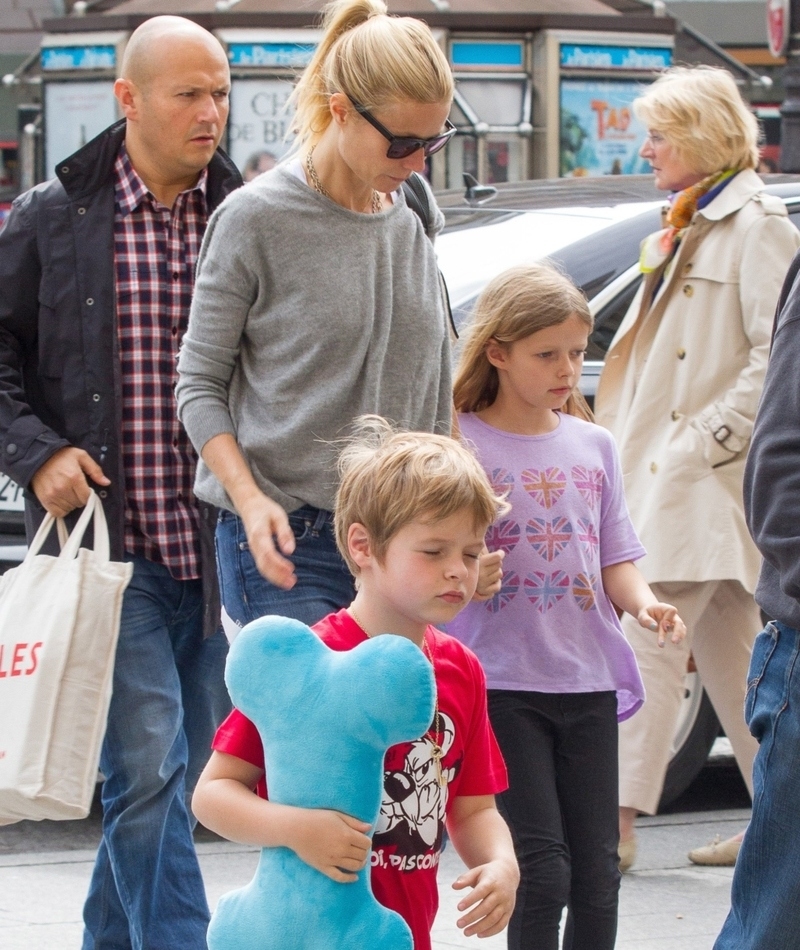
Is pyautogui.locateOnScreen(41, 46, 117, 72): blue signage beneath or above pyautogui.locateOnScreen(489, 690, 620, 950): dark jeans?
above

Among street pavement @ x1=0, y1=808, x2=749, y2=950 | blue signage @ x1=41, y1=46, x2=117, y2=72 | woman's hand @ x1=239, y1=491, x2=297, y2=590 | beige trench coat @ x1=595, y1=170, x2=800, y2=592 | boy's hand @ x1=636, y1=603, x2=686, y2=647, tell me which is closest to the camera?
woman's hand @ x1=239, y1=491, x2=297, y2=590

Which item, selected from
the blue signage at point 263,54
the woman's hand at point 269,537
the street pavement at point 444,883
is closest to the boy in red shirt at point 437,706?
the woman's hand at point 269,537

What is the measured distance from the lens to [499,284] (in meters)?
3.52

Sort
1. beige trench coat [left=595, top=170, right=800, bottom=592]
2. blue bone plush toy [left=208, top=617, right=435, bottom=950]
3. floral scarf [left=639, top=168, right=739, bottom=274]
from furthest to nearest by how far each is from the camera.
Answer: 1. floral scarf [left=639, top=168, right=739, bottom=274]
2. beige trench coat [left=595, top=170, right=800, bottom=592]
3. blue bone plush toy [left=208, top=617, right=435, bottom=950]

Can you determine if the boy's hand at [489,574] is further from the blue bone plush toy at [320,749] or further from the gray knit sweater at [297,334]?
the blue bone plush toy at [320,749]

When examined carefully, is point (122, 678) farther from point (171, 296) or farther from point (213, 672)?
point (171, 296)

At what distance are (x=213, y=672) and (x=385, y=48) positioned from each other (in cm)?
146

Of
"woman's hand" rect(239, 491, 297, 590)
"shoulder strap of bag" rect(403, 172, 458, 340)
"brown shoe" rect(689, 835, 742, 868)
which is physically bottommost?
"brown shoe" rect(689, 835, 742, 868)

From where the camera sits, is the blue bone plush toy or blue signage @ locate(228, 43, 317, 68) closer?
the blue bone plush toy

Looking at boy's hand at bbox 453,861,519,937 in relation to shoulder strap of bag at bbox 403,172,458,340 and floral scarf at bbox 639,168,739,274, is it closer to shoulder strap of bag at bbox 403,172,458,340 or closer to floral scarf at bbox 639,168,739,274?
shoulder strap of bag at bbox 403,172,458,340

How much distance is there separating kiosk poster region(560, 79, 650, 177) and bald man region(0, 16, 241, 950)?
1103 centimetres

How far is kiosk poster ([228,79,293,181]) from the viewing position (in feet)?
45.0

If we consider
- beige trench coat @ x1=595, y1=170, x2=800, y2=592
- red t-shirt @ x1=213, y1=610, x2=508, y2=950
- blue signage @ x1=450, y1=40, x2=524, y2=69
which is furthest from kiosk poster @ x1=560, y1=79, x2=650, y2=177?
red t-shirt @ x1=213, y1=610, x2=508, y2=950

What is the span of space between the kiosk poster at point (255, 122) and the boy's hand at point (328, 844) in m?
11.8
